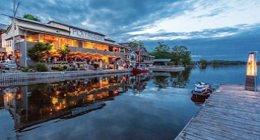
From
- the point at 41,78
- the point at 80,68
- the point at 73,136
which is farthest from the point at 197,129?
the point at 80,68

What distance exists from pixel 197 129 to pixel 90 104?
782cm

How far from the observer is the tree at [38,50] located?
2285 centimetres

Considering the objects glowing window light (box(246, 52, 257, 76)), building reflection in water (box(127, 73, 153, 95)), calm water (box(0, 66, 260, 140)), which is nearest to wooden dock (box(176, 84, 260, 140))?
calm water (box(0, 66, 260, 140))

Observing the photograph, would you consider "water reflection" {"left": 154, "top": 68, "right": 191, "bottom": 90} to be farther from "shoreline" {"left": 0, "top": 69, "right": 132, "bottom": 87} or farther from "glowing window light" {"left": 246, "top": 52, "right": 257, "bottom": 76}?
"shoreline" {"left": 0, "top": 69, "right": 132, "bottom": 87}

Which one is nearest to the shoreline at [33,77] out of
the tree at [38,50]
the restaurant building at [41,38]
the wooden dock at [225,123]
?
the tree at [38,50]

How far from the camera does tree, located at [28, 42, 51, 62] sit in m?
22.9

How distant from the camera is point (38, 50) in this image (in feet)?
76.6

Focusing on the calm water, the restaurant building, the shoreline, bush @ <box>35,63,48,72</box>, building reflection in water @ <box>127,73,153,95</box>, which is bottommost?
the calm water

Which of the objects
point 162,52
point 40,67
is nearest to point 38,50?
point 40,67

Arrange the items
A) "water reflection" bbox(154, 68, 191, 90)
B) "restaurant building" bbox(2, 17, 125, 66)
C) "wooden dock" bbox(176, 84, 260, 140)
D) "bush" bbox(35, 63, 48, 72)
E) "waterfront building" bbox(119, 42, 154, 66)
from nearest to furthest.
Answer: "wooden dock" bbox(176, 84, 260, 140)
"water reflection" bbox(154, 68, 191, 90)
"bush" bbox(35, 63, 48, 72)
"restaurant building" bbox(2, 17, 125, 66)
"waterfront building" bbox(119, 42, 154, 66)

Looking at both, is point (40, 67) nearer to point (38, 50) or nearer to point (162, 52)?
point (38, 50)

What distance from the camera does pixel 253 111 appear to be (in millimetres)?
6449

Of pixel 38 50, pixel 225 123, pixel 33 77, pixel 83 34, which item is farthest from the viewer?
pixel 83 34

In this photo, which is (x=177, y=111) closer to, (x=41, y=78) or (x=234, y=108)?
(x=234, y=108)
